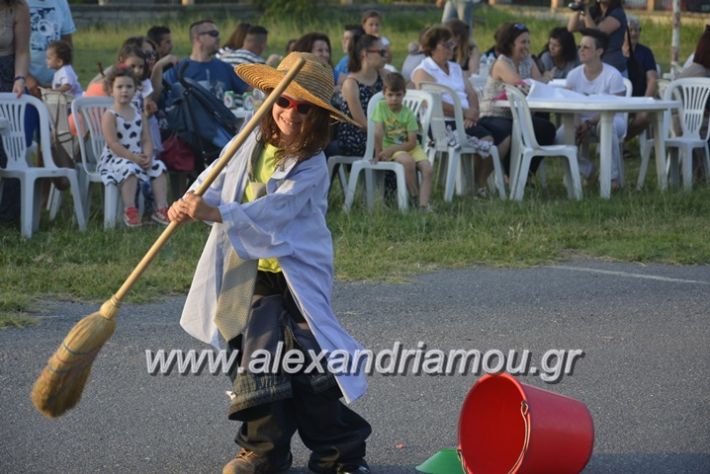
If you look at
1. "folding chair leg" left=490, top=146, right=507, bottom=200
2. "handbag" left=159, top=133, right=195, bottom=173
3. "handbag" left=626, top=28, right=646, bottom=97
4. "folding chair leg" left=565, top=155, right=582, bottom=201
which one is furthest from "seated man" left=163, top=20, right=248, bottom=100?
"handbag" left=626, top=28, right=646, bottom=97

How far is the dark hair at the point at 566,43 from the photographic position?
44.5ft

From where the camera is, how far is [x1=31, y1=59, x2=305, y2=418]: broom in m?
4.11

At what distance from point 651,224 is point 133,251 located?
3.84 m

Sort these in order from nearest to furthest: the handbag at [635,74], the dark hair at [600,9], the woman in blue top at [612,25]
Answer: the woman in blue top at [612,25] < the dark hair at [600,9] < the handbag at [635,74]

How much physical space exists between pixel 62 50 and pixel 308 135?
6665 millimetres

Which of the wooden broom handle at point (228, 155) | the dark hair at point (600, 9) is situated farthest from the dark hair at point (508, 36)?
the wooden broom handle at point (228, 155)

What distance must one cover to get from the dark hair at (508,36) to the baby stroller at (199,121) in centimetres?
299

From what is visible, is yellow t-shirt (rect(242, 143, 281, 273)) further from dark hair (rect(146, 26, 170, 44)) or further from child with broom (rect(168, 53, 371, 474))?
dark hair (rect(146, 26, 170, 44))

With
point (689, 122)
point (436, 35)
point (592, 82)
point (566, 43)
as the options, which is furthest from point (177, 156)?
point (566, 43)

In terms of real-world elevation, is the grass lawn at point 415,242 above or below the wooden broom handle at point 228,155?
below

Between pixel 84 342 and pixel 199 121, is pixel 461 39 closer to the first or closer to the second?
pixel 199 121

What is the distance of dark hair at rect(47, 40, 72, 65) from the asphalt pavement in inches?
166

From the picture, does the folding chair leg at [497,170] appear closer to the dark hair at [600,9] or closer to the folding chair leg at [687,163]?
the folding chair leg at [687,163]

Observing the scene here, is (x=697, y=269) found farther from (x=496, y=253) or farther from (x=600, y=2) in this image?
(x=600, y=2)
